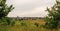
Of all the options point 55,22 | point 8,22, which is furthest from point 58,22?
point 8,22

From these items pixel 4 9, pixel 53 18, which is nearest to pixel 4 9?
pixel 4 9

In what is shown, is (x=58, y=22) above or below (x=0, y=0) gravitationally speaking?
below

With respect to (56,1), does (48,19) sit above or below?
below

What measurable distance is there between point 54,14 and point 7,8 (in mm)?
4751

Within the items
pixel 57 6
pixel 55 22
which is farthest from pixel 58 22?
pixel 57 6

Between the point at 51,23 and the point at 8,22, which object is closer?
the point at 8,22

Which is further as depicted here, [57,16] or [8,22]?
[57,16]

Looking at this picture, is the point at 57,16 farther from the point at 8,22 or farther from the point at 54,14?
the point at 8,22

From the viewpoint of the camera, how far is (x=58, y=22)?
843 inches

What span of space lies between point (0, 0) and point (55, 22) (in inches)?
230

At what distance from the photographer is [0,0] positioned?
21047 millimetres

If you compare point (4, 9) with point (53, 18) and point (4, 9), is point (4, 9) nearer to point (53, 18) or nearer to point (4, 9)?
point (4, 9)

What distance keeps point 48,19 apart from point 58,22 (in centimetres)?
104

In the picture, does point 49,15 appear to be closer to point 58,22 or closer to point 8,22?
point 58,22
